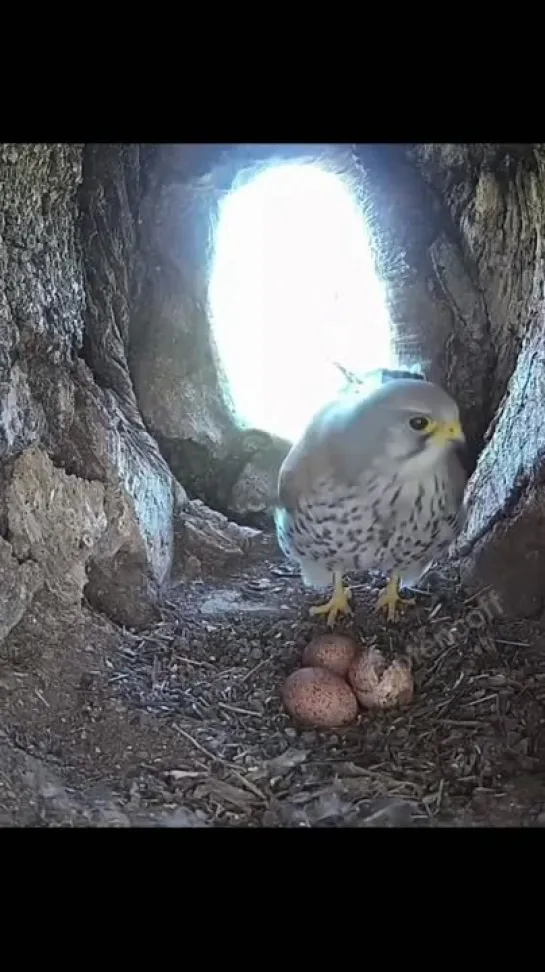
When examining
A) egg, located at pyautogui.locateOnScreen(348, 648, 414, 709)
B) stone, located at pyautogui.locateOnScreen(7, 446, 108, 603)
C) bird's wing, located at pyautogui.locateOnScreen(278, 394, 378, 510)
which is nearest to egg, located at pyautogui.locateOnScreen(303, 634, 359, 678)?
egg, located at pyautogui.locateOnScreen(348, 648, 414, 709)

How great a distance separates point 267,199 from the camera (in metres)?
1.09

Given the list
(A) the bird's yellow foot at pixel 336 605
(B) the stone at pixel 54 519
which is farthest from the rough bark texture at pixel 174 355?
(A) the bird's yellow foot at pixel 336 605

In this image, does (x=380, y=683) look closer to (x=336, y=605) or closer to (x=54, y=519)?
(x=336, y=605)

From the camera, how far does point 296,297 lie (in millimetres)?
1109

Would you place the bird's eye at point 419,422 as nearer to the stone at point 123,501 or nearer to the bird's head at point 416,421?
the bird's head at point 416,421

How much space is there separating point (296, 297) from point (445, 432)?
0.68 feet

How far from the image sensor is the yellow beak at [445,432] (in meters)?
1.05

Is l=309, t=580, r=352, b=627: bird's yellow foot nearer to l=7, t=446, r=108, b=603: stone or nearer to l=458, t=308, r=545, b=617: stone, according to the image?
l=458, t=308, r=545, b=617: stone

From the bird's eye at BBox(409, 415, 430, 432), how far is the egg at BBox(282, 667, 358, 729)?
26 centimetres

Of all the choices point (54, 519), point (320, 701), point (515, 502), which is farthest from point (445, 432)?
point (54, 519)

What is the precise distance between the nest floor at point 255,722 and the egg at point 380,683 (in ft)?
0.05
